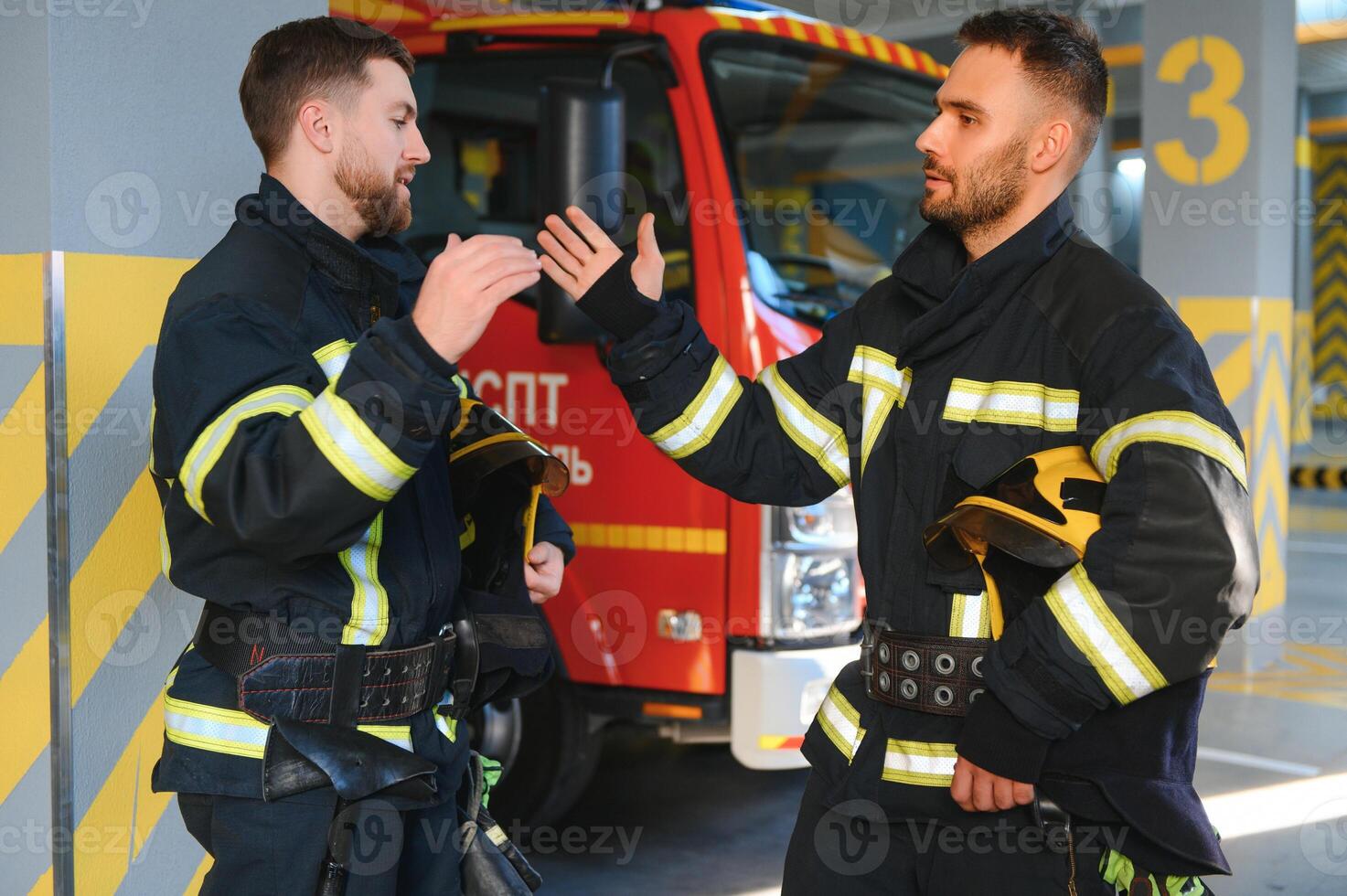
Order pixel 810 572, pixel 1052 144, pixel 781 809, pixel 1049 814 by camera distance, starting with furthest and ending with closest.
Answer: pixel 781 809 → pixel 810 572 → pixel 1052 144 → pixel 1049 814

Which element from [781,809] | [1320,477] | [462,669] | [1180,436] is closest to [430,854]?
[462,669]

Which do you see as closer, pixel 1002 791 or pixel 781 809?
pixel 1002 791

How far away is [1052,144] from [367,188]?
3.49 feet

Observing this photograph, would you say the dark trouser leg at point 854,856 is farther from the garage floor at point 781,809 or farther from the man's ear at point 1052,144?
the garage floor at point 781,809

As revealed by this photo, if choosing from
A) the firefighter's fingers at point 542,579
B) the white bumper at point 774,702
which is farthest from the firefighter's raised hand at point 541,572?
the white bumper at point 774,702

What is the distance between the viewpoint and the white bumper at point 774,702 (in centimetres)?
364

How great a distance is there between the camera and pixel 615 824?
14.4 ft

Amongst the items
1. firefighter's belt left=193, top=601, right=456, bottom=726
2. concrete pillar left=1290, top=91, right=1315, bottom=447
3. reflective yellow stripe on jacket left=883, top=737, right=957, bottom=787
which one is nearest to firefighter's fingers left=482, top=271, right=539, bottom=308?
firefighter's belt left=193, top=601, right=456, bottom=726

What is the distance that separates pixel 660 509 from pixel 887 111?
1464 mm

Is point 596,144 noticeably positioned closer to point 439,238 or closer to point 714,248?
point 714,248

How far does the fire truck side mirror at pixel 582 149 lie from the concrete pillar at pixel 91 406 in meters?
0.87

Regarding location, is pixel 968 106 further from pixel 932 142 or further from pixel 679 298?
pixel 679 298

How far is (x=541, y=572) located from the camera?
240cm

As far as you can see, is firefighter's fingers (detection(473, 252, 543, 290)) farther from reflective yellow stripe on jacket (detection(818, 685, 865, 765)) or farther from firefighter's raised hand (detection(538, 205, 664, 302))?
reflective yellow stripe on jacket (detection(818, 685, 865, 765))
